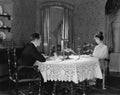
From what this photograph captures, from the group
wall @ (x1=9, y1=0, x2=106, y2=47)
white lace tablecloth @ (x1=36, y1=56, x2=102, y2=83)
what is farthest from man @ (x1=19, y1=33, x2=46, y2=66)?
wall @ (x1=9, y1=0, x2=106, y2=47)

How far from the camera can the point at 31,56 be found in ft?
13.6

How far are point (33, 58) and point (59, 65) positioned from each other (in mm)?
529

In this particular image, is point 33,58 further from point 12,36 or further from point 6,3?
point 6,3

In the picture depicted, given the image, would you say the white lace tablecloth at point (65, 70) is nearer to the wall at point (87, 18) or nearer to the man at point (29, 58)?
the man at point (29, 58)

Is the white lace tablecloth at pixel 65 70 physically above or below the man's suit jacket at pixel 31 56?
below

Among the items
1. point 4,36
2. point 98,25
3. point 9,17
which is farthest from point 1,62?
point 98,25

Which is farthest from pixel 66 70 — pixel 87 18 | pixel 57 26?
pixel 87 18

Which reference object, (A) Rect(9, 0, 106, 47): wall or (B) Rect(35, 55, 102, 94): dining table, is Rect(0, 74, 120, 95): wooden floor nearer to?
(B) Rect(35, 55, 102, 94): dining table

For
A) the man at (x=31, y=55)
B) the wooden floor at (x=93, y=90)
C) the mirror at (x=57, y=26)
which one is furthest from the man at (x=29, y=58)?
the mirror at (x=57, y=26)

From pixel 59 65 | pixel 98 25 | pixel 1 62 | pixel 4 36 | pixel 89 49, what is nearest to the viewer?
pixel 59 65

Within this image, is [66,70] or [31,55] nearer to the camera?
[66,70]

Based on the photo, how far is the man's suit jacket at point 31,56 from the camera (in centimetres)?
408

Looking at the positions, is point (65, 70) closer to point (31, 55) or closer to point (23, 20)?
point (31, 55)

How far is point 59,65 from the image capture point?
404 centimetres
